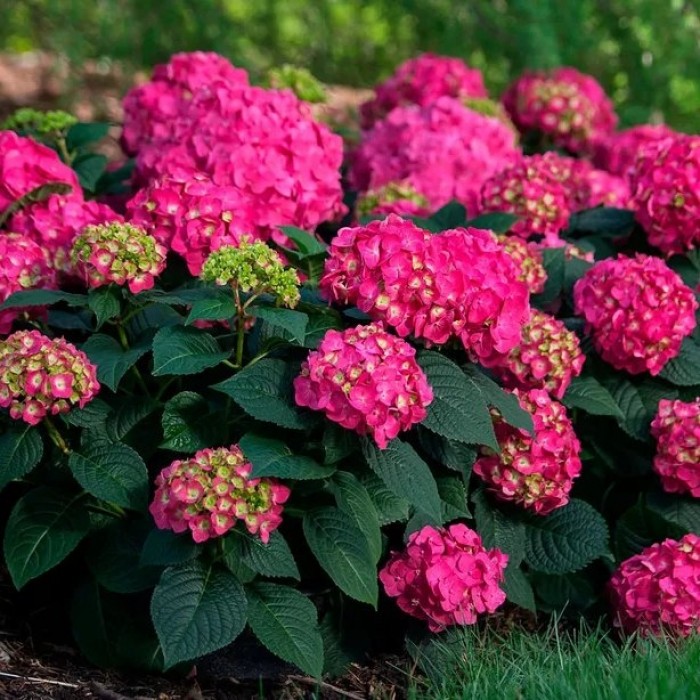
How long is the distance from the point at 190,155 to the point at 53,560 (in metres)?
1.28

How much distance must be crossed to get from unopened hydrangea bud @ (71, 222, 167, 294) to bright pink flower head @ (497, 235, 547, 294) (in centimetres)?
95

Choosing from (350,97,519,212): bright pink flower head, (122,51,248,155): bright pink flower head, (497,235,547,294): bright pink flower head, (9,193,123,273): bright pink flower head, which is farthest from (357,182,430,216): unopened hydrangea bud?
(9,193,123,273): bright pink flower head

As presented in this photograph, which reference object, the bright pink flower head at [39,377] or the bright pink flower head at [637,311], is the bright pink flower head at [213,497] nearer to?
the bright pink flower head at [39,377]

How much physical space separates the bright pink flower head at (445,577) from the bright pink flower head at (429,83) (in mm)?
2422

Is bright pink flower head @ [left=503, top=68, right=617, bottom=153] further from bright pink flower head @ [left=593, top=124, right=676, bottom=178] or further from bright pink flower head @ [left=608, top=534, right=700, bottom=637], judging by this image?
bright pink flower head @ [left=608, top=534, right=700, bottom=637]

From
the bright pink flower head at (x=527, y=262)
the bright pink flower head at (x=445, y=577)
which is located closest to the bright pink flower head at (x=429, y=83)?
the bright pink flower head at (x=527, y=262)

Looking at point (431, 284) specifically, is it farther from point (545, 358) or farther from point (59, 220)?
point (59, 220)

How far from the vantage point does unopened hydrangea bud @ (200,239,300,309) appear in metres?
2.41

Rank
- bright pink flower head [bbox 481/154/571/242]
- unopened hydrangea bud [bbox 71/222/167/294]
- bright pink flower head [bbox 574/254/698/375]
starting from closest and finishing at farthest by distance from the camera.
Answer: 1. unopened hydrangea bud [bbox 71/222/167/294]
2. bright pink flower head [bbox 574/254/698/375]
3. bright pink flower head [bbox 481/154/571/242]

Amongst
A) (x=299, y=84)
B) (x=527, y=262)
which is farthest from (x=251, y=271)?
(x=299, y=84)

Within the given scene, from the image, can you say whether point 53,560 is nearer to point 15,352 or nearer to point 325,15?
point 15,352

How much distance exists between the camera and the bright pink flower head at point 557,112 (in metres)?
4.66

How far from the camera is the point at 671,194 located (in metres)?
3.31

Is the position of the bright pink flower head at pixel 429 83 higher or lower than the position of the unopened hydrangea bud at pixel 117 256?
lower
